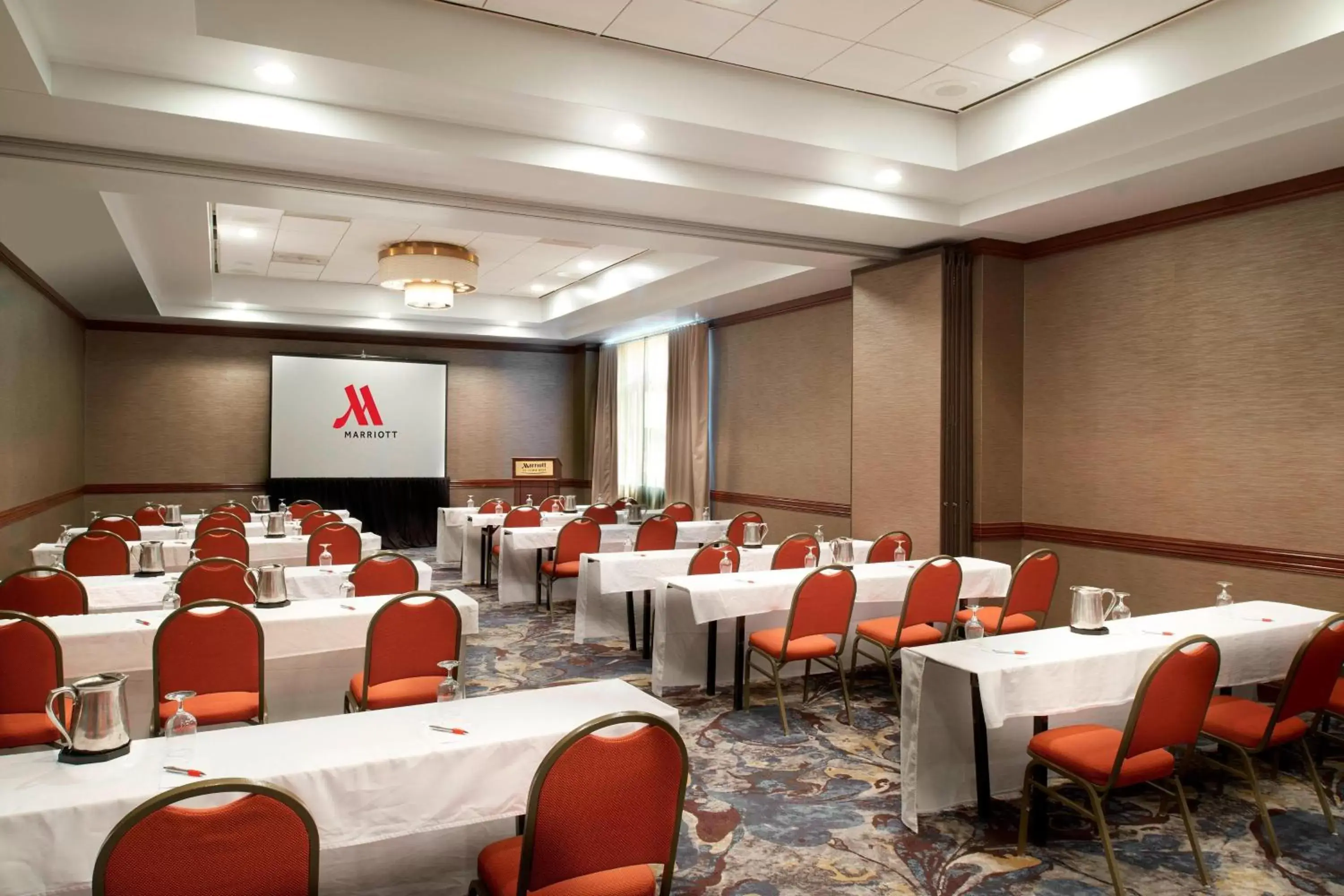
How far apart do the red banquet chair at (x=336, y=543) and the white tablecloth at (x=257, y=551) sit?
0.55 feet

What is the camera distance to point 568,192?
19.9 feet

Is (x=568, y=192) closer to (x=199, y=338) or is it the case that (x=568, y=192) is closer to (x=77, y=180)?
(x=77, y=180)

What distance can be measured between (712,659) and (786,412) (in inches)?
206

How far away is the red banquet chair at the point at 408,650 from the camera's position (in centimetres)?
395

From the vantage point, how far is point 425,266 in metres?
9.73

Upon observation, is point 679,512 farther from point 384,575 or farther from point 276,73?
point 276,73

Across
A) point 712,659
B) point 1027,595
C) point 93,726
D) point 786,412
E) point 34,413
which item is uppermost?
point 786,412

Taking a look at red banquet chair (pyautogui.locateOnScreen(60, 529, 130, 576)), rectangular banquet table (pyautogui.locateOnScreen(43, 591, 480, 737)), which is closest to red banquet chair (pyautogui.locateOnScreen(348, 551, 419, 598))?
rectangular banquet table (pyautogui.locateOnScreen(43, 591, 480, 737))

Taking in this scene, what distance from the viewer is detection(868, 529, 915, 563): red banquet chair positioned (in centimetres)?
663

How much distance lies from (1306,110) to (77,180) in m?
7.14

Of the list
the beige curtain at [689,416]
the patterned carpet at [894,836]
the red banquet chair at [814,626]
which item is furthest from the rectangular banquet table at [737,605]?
the beige curtain at [689,416]

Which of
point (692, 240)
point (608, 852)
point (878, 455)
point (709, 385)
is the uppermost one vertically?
point (692, 240)

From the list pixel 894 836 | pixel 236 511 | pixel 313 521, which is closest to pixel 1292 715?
pixel 894 836

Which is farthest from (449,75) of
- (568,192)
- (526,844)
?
(526,844)
